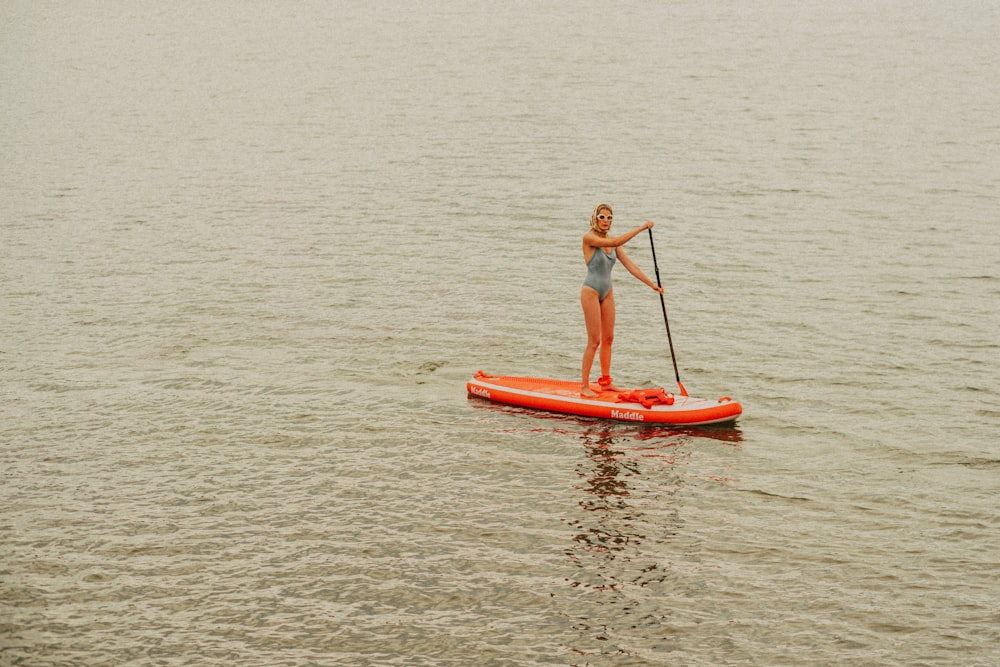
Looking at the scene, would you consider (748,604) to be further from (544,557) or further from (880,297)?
(880,297)

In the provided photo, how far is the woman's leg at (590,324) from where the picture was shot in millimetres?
17078

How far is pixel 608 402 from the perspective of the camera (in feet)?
56.0

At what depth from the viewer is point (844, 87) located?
149 feet

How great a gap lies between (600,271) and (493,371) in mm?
3357

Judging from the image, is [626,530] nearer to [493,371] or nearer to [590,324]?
[590,324]

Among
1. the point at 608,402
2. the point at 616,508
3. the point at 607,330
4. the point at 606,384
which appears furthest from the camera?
the point at 606,384

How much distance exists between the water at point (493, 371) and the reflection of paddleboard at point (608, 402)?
11.1 inches

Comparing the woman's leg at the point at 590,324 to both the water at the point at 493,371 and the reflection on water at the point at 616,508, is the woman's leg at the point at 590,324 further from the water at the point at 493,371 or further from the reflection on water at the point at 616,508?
the reflection on water at the point at 616,508

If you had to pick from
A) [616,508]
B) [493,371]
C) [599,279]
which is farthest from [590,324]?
[616,508]

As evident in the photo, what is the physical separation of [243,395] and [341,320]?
4.17m

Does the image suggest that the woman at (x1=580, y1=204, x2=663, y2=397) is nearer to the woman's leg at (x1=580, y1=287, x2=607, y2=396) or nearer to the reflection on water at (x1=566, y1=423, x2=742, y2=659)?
the woman's leg at (x1=580, y1=287, x2=607, y2=396)

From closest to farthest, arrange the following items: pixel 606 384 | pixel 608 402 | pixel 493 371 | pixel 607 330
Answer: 1. pixel 608 402
2. pixel 607 330
3. pixel 606 384
4. pixel 493 371

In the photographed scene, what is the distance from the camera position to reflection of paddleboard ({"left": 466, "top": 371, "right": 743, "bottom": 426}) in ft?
54.8

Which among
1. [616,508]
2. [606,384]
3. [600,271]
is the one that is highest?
[600,271]
